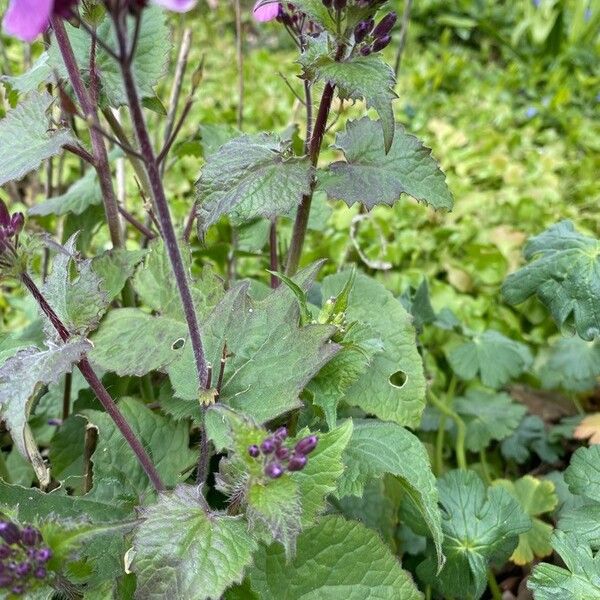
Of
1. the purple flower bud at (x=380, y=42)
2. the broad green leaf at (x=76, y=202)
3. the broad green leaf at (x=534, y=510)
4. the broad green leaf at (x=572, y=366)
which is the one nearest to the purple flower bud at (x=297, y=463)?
the purple flower bud at (x=380, y=42)

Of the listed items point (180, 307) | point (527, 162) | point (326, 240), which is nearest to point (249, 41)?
point (527, 162)

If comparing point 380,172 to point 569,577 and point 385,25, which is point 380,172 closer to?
point 385,25

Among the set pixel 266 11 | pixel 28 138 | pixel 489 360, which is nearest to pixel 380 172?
pixel 266 11

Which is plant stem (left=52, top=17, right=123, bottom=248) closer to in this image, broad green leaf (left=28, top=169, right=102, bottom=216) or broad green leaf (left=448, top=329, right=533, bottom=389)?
broad green leaf (left=28, top=169, right=102, bottom=216)

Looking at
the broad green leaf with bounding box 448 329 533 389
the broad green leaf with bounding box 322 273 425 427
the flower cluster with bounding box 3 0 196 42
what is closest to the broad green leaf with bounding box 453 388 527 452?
the broad green leaf with bounding box 448 329 533 389

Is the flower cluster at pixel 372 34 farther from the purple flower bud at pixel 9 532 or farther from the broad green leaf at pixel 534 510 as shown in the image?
the broad green leaf at pixel 534 510

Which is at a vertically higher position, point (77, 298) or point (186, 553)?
point (77, 298)
